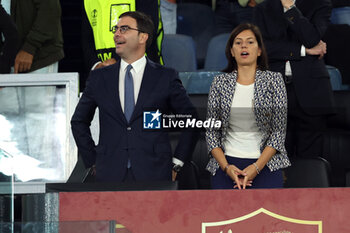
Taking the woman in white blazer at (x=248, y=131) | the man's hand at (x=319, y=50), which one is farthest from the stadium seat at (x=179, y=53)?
the woman in white blazer at (x=248, y=131)

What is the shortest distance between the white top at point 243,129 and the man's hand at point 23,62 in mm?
1239

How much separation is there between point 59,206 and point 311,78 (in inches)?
58.2

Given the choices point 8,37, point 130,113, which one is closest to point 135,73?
point 130,113

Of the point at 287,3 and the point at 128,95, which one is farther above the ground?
the point at 287,3

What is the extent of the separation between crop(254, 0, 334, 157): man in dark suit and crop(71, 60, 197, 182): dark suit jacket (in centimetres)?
64

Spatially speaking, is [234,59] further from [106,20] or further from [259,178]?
[106,20]

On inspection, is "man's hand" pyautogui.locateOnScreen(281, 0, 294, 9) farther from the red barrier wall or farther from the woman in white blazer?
the red barrier wall

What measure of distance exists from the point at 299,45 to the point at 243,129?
2.43 ft

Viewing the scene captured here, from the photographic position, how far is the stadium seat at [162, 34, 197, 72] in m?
3.81

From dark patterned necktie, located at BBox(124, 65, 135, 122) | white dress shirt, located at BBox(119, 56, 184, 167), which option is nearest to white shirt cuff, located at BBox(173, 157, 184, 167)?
white dress shirt, located at BBox(119, 56, 184, 167)

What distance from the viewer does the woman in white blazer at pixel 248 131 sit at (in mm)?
2656

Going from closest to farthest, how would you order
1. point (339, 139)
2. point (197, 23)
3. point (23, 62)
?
point (339, 139) → point (23, 62) → point (197, 23)

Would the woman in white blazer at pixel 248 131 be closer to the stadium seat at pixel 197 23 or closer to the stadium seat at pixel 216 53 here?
the stadium seat at pixel 216 53

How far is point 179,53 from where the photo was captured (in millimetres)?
3865
